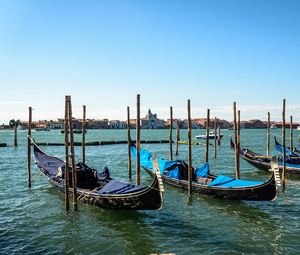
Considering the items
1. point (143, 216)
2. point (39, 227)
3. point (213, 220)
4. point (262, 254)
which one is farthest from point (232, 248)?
point (39, 227)

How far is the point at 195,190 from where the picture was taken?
12.5 meters

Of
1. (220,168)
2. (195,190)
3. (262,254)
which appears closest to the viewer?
(262,254)

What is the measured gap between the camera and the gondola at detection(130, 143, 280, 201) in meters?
10.1

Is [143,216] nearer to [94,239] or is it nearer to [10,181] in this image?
[94,239]

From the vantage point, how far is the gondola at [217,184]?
10.1 meters

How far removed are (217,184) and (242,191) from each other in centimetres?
110

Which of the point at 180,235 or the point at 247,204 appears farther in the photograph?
the point at 247,204

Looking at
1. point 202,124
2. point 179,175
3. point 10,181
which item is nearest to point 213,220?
point 179,175

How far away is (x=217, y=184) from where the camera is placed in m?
11.6

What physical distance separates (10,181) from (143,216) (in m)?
8.52

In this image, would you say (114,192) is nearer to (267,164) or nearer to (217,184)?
(217,184)

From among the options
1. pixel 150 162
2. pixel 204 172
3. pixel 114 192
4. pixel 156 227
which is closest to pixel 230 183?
pixel 204 172

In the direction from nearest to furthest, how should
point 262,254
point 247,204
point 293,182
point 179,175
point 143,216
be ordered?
point 262,254, point 143,216, point 247,204, point 179,175, point 293,182

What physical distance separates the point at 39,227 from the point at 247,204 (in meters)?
6.28
